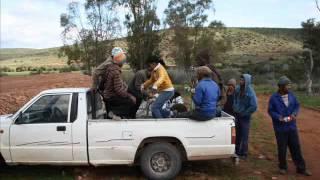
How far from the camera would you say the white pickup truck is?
8.34 m

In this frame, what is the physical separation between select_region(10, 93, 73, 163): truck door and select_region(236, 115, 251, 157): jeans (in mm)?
3561

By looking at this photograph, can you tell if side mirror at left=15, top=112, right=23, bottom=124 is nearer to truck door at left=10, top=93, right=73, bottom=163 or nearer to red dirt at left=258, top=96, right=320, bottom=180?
truck door at left=10, top=93, right=73, bottom=163

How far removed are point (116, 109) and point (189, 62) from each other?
28582mm

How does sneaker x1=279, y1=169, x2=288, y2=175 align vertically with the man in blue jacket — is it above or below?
below

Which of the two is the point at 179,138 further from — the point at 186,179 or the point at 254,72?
the point at 254,72

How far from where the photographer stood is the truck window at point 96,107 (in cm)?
869

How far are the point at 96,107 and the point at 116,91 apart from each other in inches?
19.6

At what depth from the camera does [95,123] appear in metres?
8.35

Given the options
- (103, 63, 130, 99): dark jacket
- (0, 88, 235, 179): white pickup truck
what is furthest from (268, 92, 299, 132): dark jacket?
(103, 63, 130, 99): dark jacket

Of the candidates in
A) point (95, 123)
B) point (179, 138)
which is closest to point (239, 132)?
point (179, 138)

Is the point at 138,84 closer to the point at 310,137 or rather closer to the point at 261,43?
the point at 310,137

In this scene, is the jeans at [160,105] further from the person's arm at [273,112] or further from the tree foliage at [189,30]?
the tree foliage at [189,30]

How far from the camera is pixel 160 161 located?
8.51m

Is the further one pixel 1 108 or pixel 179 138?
pixel 1 108
